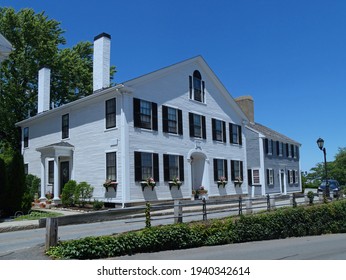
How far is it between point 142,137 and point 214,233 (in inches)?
417

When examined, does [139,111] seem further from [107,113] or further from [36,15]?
[36,15]

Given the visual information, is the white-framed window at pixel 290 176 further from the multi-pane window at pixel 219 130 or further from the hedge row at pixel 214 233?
the hedge row at pixel 214 233

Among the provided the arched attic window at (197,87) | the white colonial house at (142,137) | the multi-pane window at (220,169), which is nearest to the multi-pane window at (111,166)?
the white colonial house at (142,137)

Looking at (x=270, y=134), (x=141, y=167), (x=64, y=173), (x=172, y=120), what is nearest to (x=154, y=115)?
(x=172, y=120)

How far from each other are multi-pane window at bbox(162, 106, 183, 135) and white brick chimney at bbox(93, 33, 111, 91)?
12.8 ft

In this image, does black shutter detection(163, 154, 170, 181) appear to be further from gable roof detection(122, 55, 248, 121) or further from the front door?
the front door

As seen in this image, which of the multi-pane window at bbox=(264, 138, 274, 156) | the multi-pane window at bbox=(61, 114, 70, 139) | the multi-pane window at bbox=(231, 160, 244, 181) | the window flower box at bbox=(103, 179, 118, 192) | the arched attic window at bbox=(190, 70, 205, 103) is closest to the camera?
the window flower box at bbox=(103, 179, 118, 192)

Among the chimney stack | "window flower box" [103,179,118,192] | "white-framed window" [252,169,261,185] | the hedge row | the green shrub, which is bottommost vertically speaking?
the hedge row

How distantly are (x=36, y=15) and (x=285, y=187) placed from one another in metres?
29.3

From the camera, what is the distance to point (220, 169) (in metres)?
27.4

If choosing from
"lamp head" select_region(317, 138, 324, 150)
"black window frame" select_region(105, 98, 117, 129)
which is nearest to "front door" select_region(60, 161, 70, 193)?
"black window frame" select_region(105, 98, 117, 129)

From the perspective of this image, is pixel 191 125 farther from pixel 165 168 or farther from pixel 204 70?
pixel 204 70

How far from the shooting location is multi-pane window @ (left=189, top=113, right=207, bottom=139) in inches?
1001

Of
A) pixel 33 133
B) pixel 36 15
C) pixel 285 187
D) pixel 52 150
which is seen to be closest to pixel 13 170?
pixel 52 150
